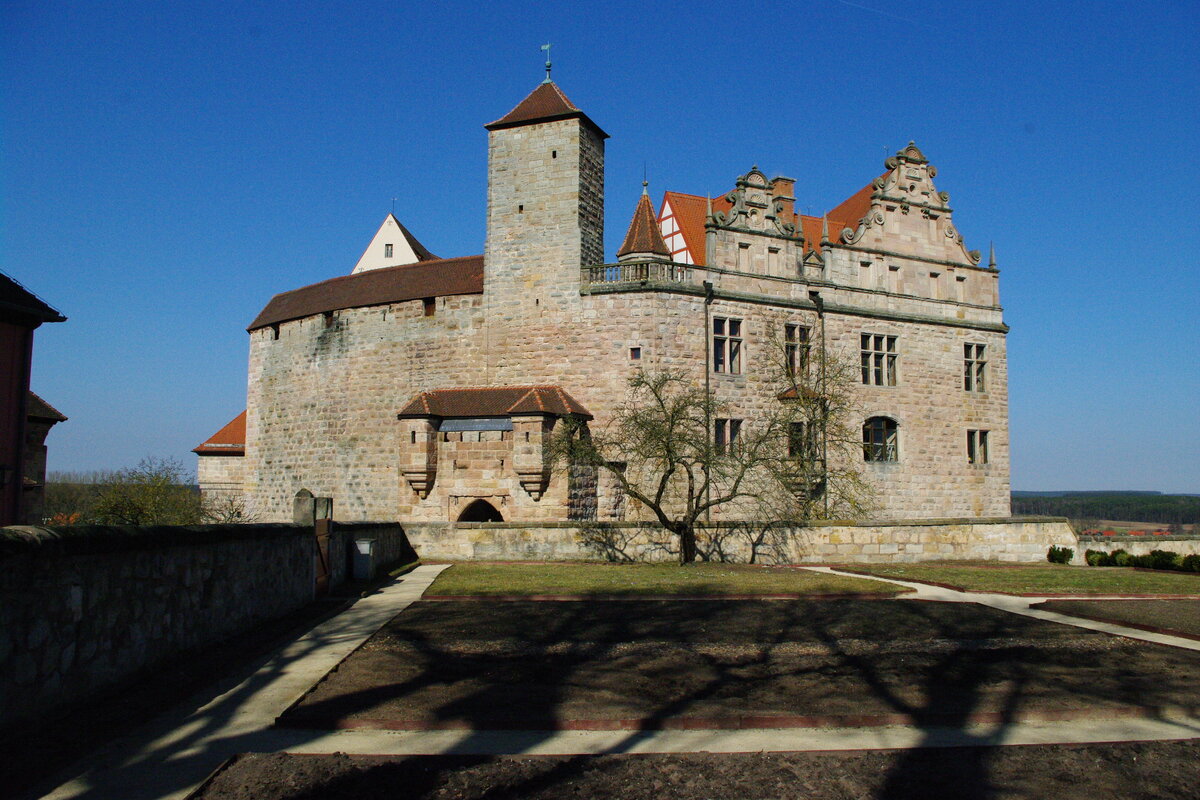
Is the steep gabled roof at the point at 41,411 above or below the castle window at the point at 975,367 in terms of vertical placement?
below

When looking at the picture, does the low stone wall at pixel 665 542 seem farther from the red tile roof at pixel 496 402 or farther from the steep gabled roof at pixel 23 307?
the steep gabled roof at pixel 23 307

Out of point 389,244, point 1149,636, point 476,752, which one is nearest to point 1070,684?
point 1149,636

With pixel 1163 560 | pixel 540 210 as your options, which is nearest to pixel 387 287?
pixel 540 210

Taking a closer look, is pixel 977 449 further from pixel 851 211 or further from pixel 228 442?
pixel 228 442

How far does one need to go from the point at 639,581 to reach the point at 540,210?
1688 centimetres

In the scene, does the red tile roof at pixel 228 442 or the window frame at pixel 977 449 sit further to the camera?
the red tile roof at pixel 228 442

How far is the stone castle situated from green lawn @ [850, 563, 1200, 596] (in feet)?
30.8

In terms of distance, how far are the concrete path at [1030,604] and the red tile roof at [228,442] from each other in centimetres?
3176

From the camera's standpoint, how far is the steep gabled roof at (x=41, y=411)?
99.5 ft

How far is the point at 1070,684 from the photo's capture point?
8.62 m

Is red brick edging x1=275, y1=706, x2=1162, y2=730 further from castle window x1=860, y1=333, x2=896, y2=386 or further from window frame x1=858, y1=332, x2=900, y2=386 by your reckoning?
castle window x1=860, y1=333, x2=896, y2=386

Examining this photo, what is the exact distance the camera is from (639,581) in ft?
58.3

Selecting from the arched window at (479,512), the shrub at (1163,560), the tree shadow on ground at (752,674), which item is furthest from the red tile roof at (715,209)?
the tree shadow on ground at (752,674)

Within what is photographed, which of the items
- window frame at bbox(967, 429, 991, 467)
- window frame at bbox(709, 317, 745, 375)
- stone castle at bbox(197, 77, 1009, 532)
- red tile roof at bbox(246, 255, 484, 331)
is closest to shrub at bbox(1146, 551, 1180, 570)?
stone castle at bbox(197, 77, 1009, 532)
